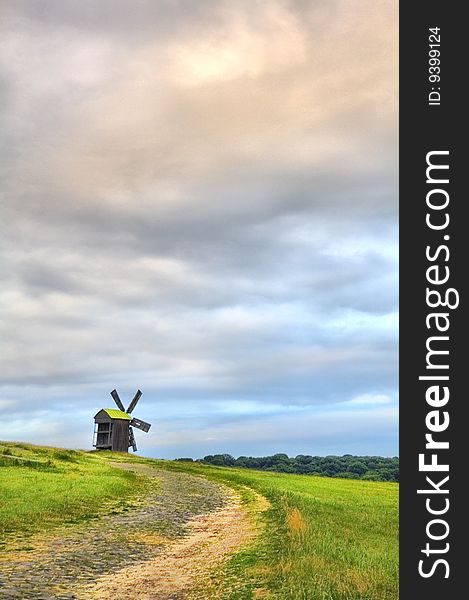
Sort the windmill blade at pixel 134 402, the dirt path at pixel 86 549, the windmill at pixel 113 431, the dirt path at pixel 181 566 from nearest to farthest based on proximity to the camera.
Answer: the dirt path at pixel 181 566 < the dirt path at pixel 86 549 < the windmill at pixel 113 431 < the windmill blade at pixel 134 402

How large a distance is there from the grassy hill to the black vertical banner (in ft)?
18.5

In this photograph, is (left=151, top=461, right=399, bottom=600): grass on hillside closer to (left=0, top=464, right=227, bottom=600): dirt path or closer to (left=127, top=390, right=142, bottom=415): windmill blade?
(left=0, top=464, right=227, bottom=600): dirt path

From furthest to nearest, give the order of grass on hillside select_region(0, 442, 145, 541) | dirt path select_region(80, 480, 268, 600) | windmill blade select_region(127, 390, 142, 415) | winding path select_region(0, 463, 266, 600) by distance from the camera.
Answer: windmill blade select_region(127, 390, 142, 415)
grass on hillside select_region(0, 442, 145, 541)
winding path select_region(0, 463, 266, 600)
dirt path select_region(80, 480, 268, 600)

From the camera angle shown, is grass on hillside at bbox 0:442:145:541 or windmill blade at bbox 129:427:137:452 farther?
windmill blade at bbox 129:427:137:452

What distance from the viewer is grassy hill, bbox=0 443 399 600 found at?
53.9ft

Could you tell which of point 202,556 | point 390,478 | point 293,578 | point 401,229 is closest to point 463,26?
point 401,229

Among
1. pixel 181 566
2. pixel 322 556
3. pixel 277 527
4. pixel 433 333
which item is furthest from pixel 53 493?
pixel 433 333

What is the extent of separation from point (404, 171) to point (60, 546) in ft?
66.5

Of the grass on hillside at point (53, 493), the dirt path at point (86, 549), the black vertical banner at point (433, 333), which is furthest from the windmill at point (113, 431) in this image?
the black vertical banner at point (433, 333)

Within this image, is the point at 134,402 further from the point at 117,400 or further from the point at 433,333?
the point at 433,333

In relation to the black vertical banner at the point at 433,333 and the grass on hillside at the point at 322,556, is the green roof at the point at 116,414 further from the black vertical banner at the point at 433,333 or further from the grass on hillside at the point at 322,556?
the black vertical banner at the point at 433,333

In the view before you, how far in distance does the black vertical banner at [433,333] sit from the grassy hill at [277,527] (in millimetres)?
5630

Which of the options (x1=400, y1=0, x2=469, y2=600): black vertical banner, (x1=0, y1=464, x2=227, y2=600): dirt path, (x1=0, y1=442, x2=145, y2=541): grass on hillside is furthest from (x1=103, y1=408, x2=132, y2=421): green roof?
(x1=400, y1=0, x2=469, y2=600): black vertical banner

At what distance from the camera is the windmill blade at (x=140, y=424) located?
11369 cm
